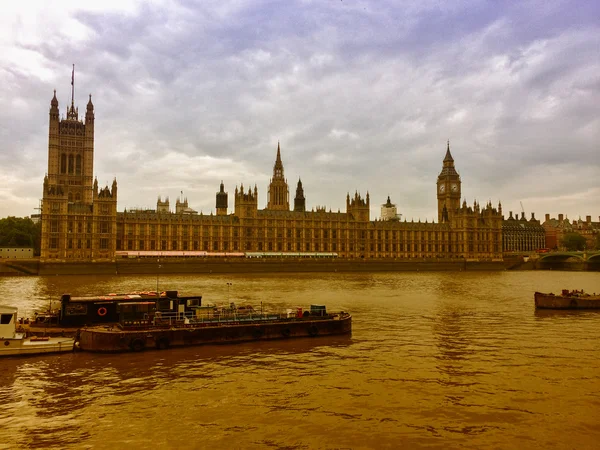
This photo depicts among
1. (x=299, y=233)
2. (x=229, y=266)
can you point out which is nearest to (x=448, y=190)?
(x=299, y=233)

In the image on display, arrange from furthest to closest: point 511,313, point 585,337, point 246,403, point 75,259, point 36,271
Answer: point 75,259, point 36,271, point 511,313, point 585,337, point 246,403

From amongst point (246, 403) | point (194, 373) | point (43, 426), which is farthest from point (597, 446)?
point (43, 426)

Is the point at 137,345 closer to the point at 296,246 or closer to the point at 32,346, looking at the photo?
the point at 32,346

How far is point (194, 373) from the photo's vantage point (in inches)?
966

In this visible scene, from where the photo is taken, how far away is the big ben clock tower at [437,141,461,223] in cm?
19125

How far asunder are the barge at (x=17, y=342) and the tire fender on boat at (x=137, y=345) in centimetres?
303

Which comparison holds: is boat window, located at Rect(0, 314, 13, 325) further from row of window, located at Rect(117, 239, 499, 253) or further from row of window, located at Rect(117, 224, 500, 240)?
row of window, located at Rect(117, 224, 500, 240)

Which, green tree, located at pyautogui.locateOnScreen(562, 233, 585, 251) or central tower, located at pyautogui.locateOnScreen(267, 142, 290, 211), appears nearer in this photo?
central tower, located at pyautogui.locateOnScreen(267, 142, 290, 211)

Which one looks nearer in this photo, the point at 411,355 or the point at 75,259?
the point at 411,355

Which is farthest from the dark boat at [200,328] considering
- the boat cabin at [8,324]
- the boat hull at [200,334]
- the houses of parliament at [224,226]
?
the houses of parliament at [224,226]

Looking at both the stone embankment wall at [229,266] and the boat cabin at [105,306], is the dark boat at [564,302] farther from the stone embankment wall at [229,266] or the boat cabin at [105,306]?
the stone embankment wall at [229,266]

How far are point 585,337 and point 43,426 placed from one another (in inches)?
1210

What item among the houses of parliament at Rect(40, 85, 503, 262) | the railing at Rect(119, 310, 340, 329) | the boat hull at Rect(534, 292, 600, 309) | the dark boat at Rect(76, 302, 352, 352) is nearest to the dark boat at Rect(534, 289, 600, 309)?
the boat hull at Rect(534, 292, 600, 309)

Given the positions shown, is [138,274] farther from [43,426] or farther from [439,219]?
[439,219]
